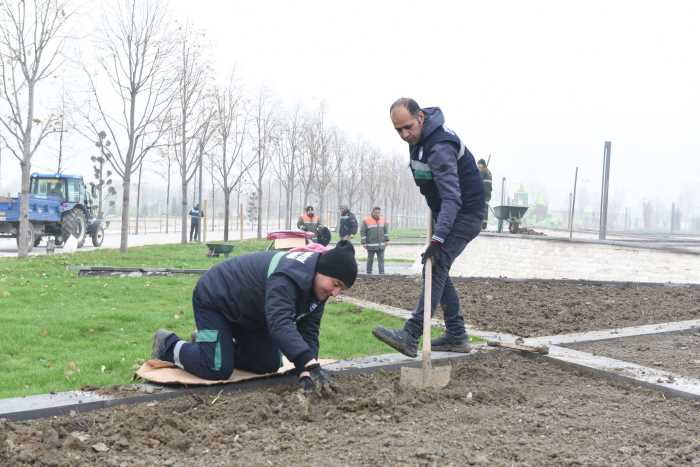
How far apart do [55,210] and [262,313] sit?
1920cm

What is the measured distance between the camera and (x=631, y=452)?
9.89 ft

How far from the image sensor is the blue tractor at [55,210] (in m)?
20.1

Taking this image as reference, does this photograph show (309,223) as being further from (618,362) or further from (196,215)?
(618,362)

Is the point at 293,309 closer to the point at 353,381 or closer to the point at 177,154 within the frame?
the point at 353,381

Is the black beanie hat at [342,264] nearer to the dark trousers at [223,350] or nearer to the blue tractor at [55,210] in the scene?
the dark trousers at [223,350]

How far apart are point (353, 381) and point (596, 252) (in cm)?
1168

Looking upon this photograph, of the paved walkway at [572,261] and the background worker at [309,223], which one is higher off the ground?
the background worker at [309,223]

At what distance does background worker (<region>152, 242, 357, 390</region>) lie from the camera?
3.64 meters

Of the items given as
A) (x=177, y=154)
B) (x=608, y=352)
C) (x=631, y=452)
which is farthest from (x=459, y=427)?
(x=177, y=154)

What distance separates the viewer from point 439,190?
4.55 metres

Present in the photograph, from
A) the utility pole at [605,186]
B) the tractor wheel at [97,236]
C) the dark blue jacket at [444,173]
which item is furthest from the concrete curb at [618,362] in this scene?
the tractor wheel at [97,236]

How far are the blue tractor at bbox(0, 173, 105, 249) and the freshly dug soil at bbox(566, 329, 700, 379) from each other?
1814 centimetres

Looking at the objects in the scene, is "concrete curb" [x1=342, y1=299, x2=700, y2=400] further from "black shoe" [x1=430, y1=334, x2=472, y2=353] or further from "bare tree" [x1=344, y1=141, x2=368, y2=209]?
"bare tree" [x1=344, y1=141, x2=368, y2=209]

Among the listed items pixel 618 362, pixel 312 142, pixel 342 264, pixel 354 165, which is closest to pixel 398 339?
pixel 342 264
